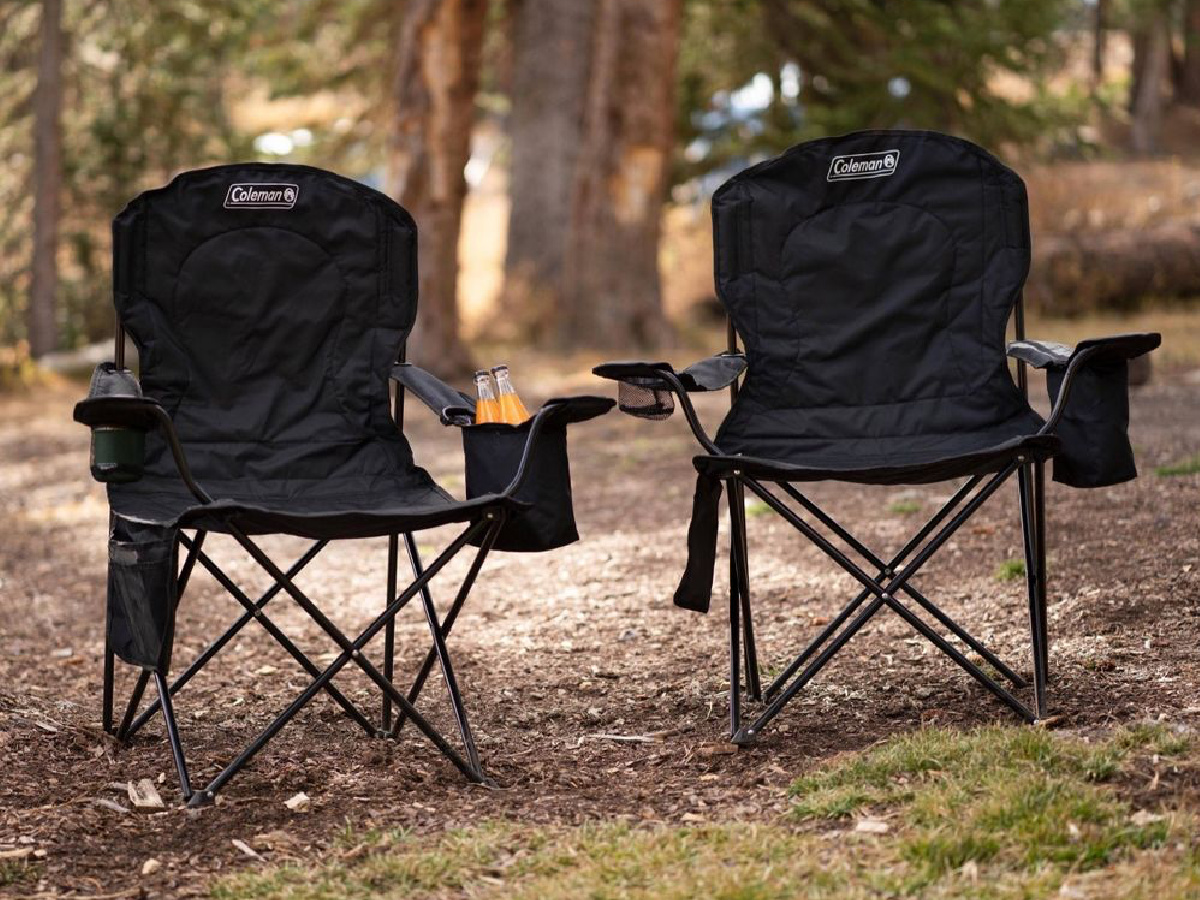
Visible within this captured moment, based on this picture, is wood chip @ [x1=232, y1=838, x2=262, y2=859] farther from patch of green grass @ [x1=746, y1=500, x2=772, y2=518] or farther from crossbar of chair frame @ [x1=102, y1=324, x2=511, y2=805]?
patch of green grass @ [x1=746, y1=500, x2=772, y2=518]

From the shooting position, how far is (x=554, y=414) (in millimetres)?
2836

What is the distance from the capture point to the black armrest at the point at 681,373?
2.96 m

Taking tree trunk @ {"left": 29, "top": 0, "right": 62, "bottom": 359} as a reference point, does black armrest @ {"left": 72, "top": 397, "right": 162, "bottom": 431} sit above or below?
below

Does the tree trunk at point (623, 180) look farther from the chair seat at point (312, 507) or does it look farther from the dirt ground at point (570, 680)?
the chair seat at point (312, 507)

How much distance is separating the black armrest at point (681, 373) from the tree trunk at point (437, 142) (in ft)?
21.6

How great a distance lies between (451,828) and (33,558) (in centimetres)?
356

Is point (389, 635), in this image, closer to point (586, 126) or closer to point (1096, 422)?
point (1096, 422)

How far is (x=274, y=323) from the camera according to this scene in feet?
11.1

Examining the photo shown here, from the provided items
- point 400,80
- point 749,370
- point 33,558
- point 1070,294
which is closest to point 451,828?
point 749,370

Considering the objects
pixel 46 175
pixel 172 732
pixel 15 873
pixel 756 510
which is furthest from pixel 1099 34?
pixel 15 873

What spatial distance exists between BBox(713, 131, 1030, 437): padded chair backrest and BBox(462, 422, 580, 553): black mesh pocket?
636mm

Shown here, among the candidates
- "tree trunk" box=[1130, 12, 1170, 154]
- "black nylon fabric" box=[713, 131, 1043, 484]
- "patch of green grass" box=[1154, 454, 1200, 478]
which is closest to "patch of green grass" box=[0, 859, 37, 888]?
"black nylon fabric" box=[713, 131, 1043, 484]

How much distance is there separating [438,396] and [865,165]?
1.06 m

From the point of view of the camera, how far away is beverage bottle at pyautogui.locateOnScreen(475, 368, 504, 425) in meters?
3.18
